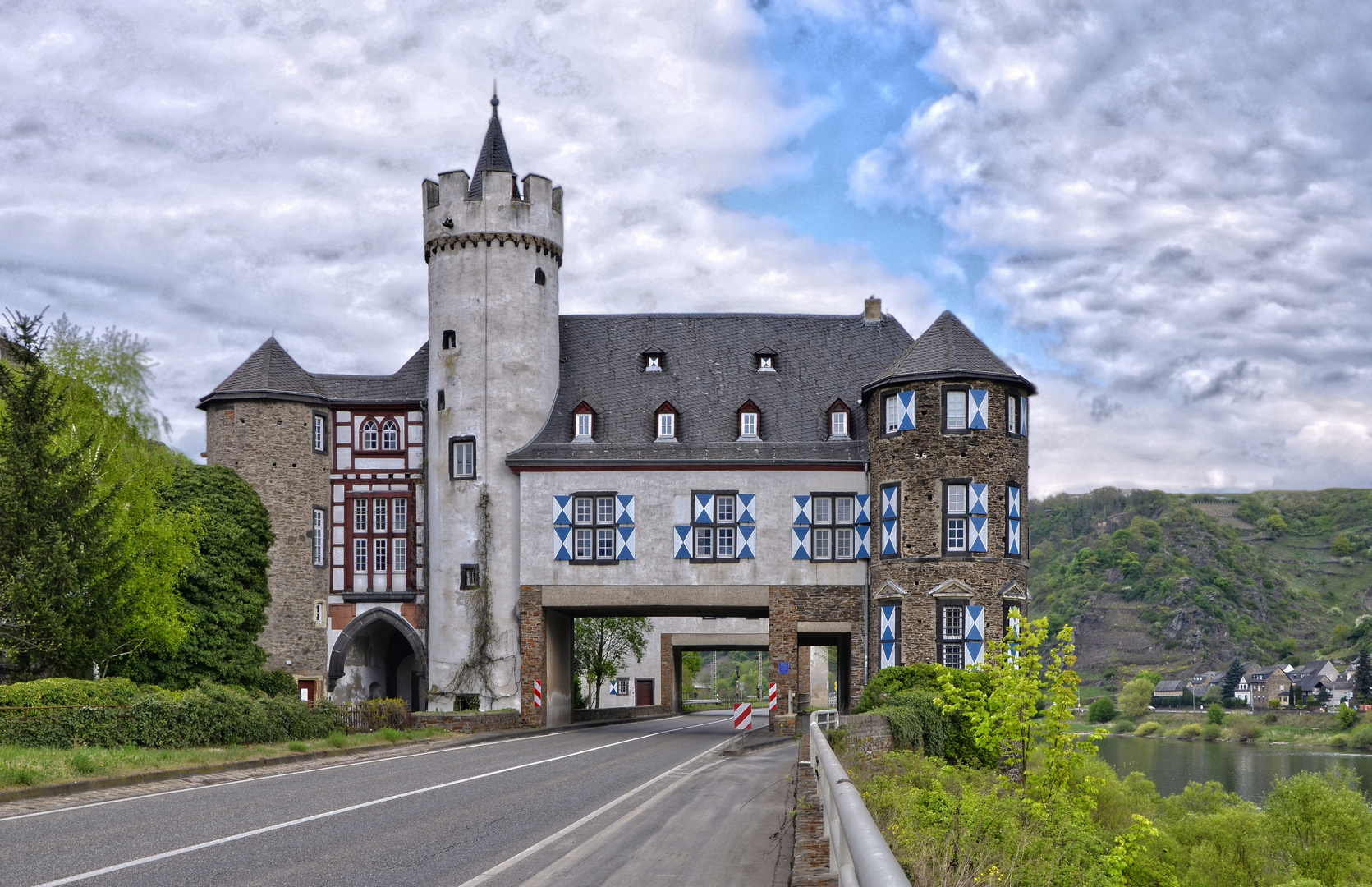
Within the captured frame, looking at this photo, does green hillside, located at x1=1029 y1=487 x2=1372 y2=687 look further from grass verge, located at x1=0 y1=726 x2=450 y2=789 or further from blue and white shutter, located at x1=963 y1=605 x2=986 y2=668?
grass verge, located at x1=0 y1=726 x2=450 y2=789

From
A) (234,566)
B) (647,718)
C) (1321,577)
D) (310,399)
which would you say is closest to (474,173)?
(310,399)

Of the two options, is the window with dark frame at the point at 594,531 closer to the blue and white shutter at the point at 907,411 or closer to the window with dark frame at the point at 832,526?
the window with dark frame at the point at 832,526

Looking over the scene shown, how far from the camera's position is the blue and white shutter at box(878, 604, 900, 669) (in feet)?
117

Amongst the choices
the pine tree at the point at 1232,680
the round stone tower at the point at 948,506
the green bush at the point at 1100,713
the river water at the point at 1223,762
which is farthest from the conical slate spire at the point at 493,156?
the pine tree at the point at 1232,680

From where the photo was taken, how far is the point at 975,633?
34750mm

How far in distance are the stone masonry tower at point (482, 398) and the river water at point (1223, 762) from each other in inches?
1032

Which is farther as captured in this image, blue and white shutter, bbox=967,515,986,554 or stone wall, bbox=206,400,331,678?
stone wall, bbox=206,400,331,678

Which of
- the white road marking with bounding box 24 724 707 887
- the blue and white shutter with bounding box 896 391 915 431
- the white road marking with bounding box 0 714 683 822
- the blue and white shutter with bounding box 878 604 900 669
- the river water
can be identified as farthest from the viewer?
the river water

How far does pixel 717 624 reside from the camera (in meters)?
58.1

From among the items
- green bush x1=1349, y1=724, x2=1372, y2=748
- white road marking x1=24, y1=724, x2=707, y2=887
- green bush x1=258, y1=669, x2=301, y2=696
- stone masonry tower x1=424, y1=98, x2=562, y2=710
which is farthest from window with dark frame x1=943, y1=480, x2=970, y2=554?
green bush x1=1349, y1=724, x2=1372, y2=748

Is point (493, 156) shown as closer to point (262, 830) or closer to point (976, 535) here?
point (976, 535)

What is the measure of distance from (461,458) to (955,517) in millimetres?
14711

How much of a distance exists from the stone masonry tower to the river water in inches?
1032

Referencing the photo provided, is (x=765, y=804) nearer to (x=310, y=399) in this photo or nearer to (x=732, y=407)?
(x=732, y=407)
